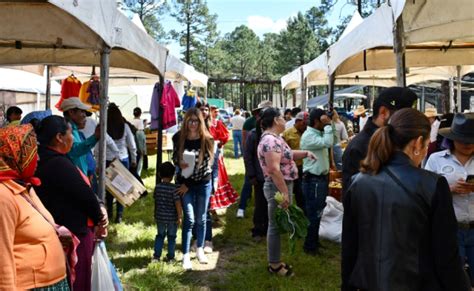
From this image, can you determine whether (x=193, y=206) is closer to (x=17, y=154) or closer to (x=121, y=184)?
(x=121, y=184)

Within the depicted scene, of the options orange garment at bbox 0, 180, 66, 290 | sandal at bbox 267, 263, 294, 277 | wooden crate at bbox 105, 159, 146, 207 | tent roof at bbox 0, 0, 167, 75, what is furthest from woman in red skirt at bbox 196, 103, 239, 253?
orange garment at bbox 0, 180, 66, 290

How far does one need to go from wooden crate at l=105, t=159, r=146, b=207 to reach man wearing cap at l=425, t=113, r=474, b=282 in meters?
3.35

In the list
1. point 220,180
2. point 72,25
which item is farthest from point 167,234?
point 72,25

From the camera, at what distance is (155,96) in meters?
6.92

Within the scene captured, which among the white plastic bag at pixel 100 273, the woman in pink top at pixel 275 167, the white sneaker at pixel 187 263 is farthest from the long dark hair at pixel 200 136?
the white plastic bag at pixel 100 273

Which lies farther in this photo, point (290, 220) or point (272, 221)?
point (272, 221)

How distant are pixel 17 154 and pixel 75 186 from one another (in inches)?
29.9

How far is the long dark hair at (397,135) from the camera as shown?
2064mm

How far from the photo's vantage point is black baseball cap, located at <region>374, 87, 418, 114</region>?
9.07 ft

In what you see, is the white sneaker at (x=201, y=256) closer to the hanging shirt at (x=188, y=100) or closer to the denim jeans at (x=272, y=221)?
the denim jeans at (x=272, y=221)

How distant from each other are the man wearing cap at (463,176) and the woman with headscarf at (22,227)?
257 cm

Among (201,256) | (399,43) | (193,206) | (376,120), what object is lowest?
(201,256)

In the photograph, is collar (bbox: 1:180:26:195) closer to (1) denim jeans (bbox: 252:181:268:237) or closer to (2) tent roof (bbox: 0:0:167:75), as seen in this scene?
(2) tent roof (bbox: 0:0:167:75)

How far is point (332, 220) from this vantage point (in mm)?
6172
